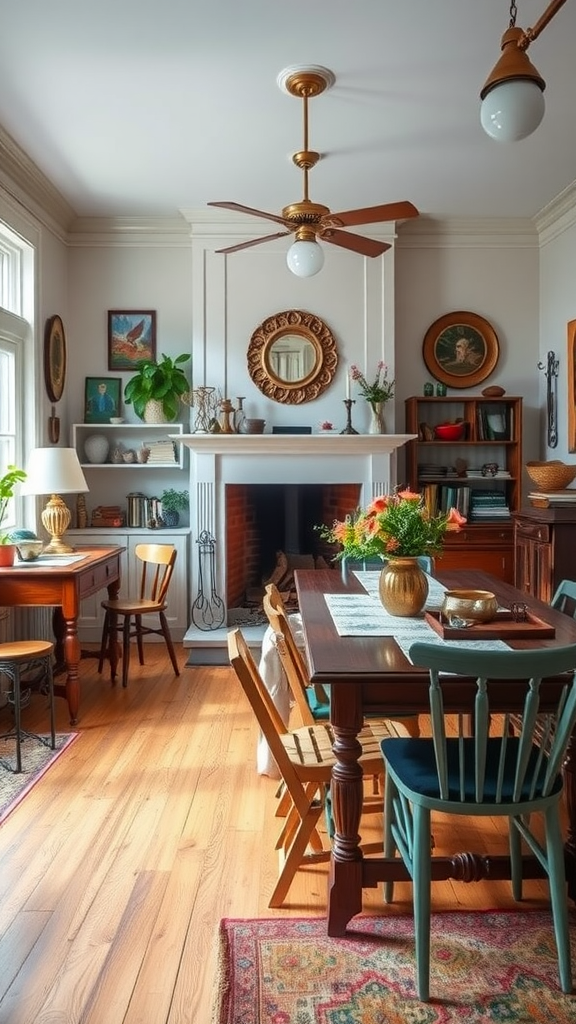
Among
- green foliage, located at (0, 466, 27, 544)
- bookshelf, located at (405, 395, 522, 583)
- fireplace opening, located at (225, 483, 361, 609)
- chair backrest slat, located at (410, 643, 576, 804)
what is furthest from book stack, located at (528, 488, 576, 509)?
green foliage, located at (0, 466, 27, 544)

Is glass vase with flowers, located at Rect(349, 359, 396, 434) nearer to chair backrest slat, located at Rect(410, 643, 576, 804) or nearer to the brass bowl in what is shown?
the brass bowl

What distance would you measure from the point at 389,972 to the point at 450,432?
12.8 ft

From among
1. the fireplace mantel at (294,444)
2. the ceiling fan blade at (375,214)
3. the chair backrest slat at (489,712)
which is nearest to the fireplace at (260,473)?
the fireplace mantel at (294,444)

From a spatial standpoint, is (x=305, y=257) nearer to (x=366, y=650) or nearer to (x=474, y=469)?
(x=366, y=650)

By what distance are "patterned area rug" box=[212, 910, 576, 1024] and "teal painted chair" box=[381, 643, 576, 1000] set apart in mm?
73

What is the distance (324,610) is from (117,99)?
105 inches

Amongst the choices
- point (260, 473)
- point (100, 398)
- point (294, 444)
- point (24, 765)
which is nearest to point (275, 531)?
point (260, 473)

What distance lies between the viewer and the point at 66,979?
1.82 m

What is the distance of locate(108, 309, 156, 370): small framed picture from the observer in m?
5.40

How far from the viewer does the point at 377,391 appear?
5031 millimetres

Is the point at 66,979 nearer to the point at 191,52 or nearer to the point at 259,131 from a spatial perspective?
the point at 191,52

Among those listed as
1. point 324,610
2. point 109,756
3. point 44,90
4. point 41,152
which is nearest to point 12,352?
point 41,152

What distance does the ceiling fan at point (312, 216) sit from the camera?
2.98 meters

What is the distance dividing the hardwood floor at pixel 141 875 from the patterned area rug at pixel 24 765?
48mm
